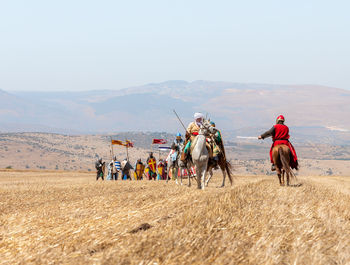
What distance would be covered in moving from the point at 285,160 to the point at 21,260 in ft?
46.0

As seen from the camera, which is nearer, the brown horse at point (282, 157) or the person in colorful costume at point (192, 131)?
the person in colorful costume at point (192, 131)

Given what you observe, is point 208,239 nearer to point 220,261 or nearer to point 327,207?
point 220,261

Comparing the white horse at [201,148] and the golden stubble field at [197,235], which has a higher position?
the white horse at [201,148]

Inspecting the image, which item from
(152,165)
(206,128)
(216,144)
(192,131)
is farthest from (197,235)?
(152,165)

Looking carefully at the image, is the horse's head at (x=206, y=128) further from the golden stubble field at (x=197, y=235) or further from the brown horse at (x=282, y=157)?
the golden stubble field at (x=197, y=235)

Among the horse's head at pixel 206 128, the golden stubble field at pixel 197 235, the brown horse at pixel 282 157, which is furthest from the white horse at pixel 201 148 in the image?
the golden stubble field at pixel 197 235

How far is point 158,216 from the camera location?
991cm

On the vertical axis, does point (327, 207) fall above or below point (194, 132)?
below

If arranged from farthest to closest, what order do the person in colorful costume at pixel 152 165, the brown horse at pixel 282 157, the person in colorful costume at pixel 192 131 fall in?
1. the person in colorful costume at pixel 152 165
2. the brown horse at pixel 282 157
3. the person in colorful costume at pixel 192 131

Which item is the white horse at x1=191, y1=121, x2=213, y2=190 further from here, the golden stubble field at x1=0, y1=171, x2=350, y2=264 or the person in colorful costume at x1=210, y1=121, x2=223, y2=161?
the golden stubble field at x1=0, y1=171, x2=350, y2=264

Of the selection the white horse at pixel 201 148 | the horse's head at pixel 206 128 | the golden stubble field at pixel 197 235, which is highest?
the horse's head at pixel 206 128

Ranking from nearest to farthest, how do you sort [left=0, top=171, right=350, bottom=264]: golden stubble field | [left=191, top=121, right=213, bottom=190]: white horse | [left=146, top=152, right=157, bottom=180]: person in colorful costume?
[left=0, top=171, right=350, bottom=264]: golden stubble field, [left=191, top=121, right=213, bottom=190]: white horse, [left=146, top=152, right=157, bottom=180]: person in colorful costume

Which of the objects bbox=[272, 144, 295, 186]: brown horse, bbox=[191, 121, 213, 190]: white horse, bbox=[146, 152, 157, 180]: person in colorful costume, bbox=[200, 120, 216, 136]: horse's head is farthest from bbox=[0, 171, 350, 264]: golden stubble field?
bbox=[146, 152, 157, 180]: person in colorful costume

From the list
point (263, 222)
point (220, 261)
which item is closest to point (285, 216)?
point (263, 222)
